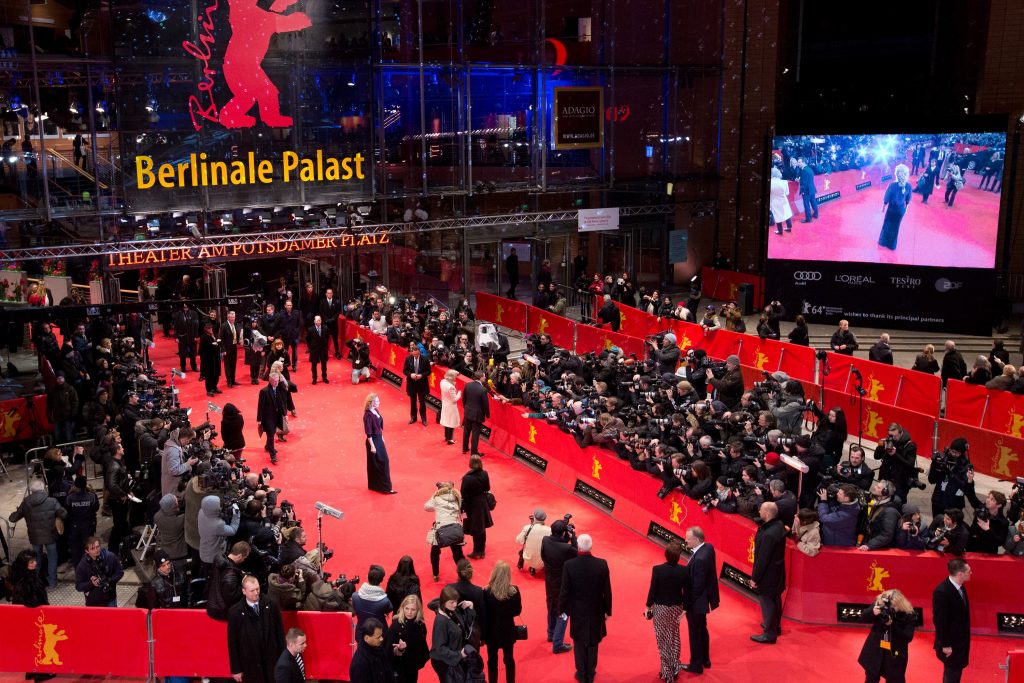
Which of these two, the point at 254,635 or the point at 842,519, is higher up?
the point at 842,519

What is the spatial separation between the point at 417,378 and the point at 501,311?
28.1 ft

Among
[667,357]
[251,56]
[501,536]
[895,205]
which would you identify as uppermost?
[251,56]

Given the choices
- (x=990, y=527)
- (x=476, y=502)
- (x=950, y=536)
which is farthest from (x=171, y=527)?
(x=990, y=527)

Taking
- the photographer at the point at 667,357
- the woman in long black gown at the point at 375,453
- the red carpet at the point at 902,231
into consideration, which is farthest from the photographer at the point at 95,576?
the red carpet at the point at 902,231

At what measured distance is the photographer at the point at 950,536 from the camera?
10953 millimetres

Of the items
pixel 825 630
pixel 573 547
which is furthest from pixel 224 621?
pixel 825 630

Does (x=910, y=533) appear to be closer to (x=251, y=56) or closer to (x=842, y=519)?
(x=842, y=519)

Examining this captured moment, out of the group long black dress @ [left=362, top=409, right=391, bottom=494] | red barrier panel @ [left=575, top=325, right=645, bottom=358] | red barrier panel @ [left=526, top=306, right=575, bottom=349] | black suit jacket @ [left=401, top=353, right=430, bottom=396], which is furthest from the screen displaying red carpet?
long black dress @ [left=362, top=409, right=391, bottom=494]

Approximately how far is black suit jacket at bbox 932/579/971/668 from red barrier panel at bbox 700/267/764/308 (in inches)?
823

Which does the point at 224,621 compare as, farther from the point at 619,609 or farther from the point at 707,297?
the point at 707,297

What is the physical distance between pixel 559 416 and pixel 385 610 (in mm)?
6891

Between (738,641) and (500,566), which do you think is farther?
(738,641)

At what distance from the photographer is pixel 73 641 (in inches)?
401

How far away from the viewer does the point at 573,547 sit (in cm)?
1095
